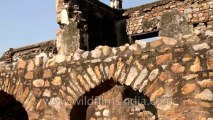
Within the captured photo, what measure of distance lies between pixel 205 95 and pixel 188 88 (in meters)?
0.19

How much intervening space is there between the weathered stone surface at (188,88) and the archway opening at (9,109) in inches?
105

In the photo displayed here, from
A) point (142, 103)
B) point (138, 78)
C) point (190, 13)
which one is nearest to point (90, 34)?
Result: point (190, 13)

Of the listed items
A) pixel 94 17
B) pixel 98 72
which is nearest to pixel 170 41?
pixel 98 72

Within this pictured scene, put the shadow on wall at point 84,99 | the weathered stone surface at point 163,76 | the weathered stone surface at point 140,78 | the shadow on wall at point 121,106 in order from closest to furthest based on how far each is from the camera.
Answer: the weathered stone surface at point 163,76
the weathered stone surface at point 140,78
the shadow on wall at point 84,99
the shadow on wall at point 121,106

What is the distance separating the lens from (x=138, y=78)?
4133 millimetres

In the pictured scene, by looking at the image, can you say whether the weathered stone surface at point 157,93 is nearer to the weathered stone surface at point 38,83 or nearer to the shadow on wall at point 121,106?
the weathered stone surface at point 38,83

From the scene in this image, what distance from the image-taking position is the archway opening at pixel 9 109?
5477 mm

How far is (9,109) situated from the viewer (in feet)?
20.5

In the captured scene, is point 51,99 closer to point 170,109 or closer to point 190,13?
point 170,109

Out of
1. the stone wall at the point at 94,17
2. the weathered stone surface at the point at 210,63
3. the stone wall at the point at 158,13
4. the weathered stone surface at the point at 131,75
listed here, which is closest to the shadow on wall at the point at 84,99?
the weathered stone surface at the point at 131,75

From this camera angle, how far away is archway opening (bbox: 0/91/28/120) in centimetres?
548

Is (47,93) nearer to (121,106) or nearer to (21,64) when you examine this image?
(21,64)

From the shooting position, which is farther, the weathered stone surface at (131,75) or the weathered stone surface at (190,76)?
the weathered stone surface at (131,75)

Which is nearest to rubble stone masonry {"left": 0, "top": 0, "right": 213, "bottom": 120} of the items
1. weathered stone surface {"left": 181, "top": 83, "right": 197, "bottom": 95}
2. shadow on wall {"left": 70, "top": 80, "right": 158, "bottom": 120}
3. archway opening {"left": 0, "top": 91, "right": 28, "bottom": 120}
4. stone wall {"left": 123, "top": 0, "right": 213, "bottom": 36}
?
weathered stone surface {"left": 181, "top": 83, "right": 197, "bottom": 95}
